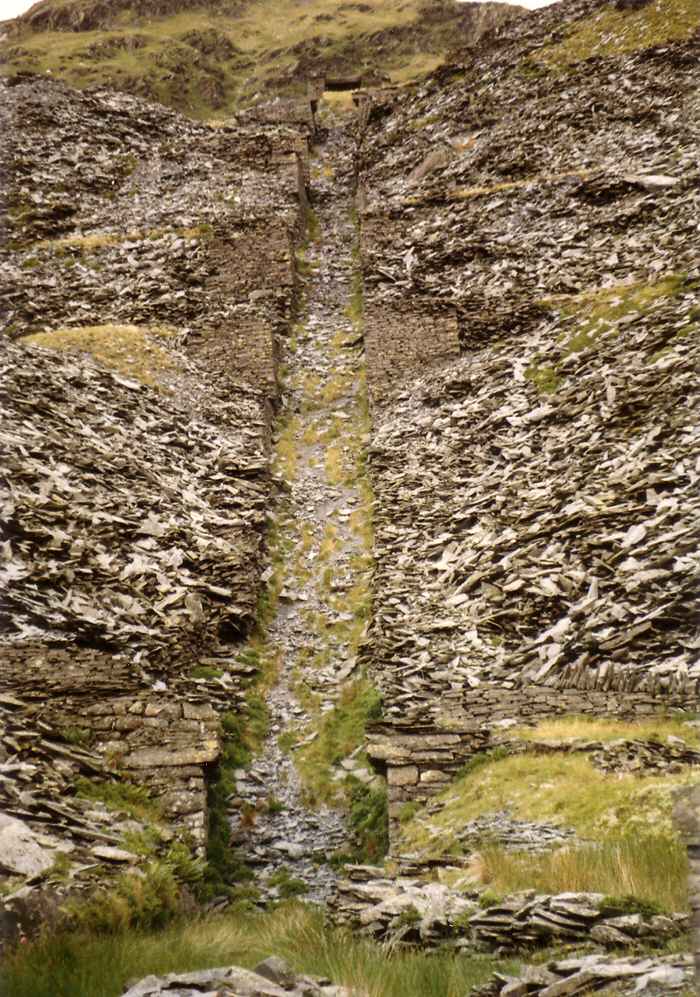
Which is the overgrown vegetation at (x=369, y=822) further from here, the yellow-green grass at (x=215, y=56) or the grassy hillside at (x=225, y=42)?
the grassy hillside at (x=225, y=42)

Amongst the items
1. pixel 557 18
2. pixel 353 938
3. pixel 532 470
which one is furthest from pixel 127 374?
pixel 557 18

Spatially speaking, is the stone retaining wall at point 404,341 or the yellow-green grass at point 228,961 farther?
the stone retaining wall at point 404,341

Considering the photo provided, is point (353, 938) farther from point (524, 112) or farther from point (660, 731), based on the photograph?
point (524, 112)

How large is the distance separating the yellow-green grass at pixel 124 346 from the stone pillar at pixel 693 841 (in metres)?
18.3

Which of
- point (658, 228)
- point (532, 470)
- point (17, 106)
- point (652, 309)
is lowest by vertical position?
point (532, 470)

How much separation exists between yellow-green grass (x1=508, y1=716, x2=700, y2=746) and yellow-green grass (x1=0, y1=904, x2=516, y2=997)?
4409mm

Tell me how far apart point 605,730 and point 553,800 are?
5.10 ft

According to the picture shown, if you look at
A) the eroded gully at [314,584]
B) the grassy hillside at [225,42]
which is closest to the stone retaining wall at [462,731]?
the eroded gully at [314,584]

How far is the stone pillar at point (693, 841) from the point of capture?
478 centimetres

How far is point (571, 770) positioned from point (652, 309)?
1425 cm

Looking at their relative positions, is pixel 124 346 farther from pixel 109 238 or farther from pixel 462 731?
pixel 462 731

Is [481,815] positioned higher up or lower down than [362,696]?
lower down

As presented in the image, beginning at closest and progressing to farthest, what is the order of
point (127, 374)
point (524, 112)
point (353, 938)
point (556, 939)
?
point (556, 939)
point (353, 938)
point (127, 374)
point (524, 112)

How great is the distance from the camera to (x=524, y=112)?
38.1 metres
